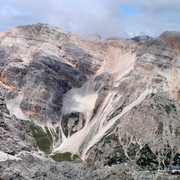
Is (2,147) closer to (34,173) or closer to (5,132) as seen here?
(5,132)

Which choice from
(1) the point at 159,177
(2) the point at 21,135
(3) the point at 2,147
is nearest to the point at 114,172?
(1) the point at 159,177

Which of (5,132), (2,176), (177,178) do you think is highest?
(5,132)

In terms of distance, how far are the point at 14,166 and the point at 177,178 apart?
51798mm

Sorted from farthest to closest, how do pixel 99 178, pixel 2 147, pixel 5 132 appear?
pixel 5 132 → pixel 2 147 → pixel 99 178

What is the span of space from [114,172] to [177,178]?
65.3 ft

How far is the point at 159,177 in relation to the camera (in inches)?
5541

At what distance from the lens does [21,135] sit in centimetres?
17062

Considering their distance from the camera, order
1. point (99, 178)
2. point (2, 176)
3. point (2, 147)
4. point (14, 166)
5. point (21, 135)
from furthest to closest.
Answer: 1. point (21, 135)
2. point (2, 147)
3. point (99, 178)
4. point (14, 166)
5. point (2, 176)

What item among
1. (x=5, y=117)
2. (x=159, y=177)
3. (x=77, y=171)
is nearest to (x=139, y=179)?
(x=159, y=177)

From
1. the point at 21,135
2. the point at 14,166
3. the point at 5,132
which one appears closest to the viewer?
the point at 14,166

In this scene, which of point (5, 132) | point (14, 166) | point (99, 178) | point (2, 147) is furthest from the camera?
point (5, 132)

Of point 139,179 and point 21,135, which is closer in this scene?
point 139,179

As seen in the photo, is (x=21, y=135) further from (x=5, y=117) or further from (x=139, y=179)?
(x=139, y=179)

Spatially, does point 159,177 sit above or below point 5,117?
below
